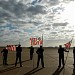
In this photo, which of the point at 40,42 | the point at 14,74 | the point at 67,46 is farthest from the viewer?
the point at 40,42

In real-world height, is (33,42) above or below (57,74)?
above

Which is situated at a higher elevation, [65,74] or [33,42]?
[33,42]

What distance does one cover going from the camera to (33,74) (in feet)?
52.7

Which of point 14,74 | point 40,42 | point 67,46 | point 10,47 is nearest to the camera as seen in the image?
point 14,74

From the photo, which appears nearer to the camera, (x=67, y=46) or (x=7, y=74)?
(x=7, y=74)

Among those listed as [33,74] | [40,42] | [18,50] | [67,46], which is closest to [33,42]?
[40,42]

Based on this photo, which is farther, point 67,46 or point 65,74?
point 67,46

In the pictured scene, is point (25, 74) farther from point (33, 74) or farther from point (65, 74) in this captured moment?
point (65, 74)

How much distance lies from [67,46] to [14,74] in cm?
627

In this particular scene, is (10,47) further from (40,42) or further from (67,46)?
(67,46)

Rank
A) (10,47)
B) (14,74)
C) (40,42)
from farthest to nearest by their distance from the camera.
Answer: (10,47) → (40,42) → (14,74)

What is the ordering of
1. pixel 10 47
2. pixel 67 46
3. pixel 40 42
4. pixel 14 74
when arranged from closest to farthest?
pixel 14 74
pixel 67 46
pixel 40 42
pixel 10 47

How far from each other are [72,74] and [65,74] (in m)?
0.49

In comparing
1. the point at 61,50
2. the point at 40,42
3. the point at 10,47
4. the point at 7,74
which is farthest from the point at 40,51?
the point at 10,47
